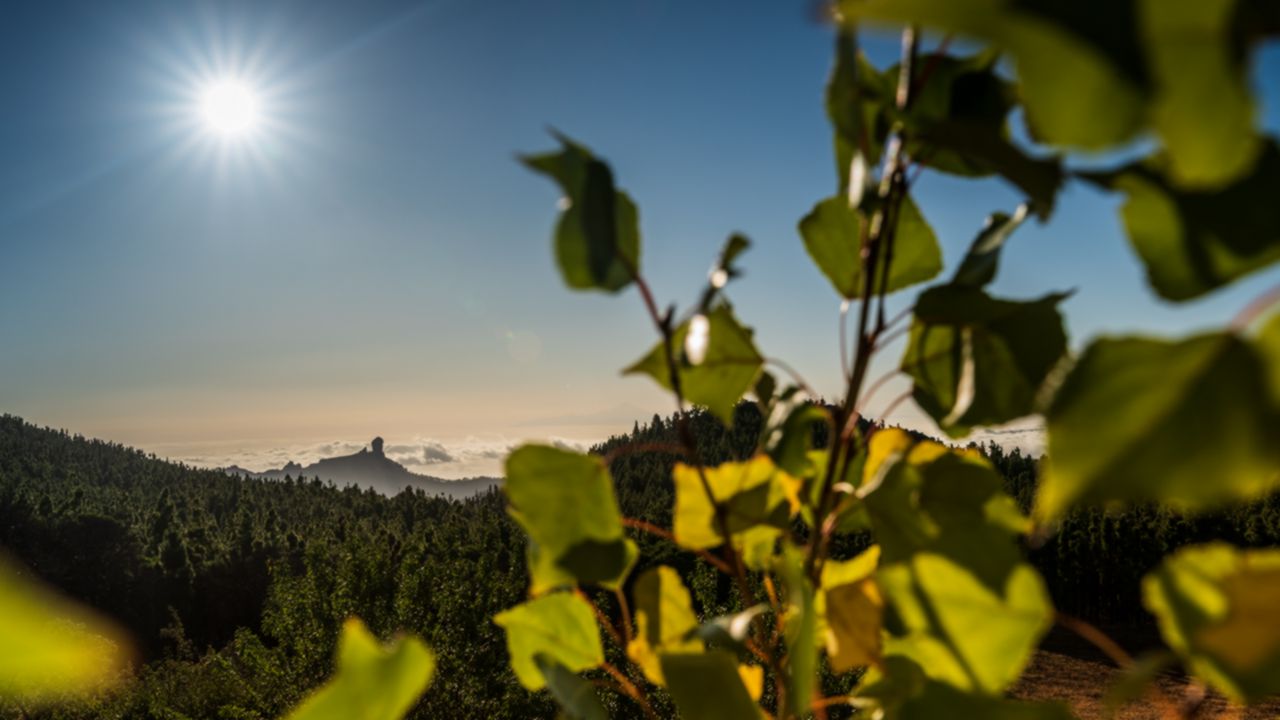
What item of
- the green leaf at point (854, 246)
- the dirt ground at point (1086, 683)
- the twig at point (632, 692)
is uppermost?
the green leaf at point (854, 246)

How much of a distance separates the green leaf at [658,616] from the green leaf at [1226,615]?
0.82 ft

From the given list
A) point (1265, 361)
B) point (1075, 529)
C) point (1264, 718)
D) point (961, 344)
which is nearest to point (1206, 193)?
point (1265, 361)

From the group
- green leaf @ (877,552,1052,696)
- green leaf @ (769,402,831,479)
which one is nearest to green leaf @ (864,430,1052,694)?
green leaf @ (877,552,1052,696)

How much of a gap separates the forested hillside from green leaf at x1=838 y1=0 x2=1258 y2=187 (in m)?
0.29

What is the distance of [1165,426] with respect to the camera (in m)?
0.17

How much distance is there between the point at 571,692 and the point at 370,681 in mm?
181

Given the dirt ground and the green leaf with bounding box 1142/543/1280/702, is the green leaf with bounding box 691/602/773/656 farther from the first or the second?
the dirt ground

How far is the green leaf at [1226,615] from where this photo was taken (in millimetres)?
185

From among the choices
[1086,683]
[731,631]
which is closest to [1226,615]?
[731,631]

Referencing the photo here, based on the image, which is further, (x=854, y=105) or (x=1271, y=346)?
(x=854, y=105)

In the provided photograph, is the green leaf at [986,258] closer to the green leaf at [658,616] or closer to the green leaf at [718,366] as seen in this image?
the green leaf at [718,366]

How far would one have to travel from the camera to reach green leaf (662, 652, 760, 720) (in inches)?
12.8

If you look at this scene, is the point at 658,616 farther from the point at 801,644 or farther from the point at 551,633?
the point at 801,644

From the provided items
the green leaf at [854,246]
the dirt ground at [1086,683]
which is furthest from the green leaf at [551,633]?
the dirt ground at [1086,683]
